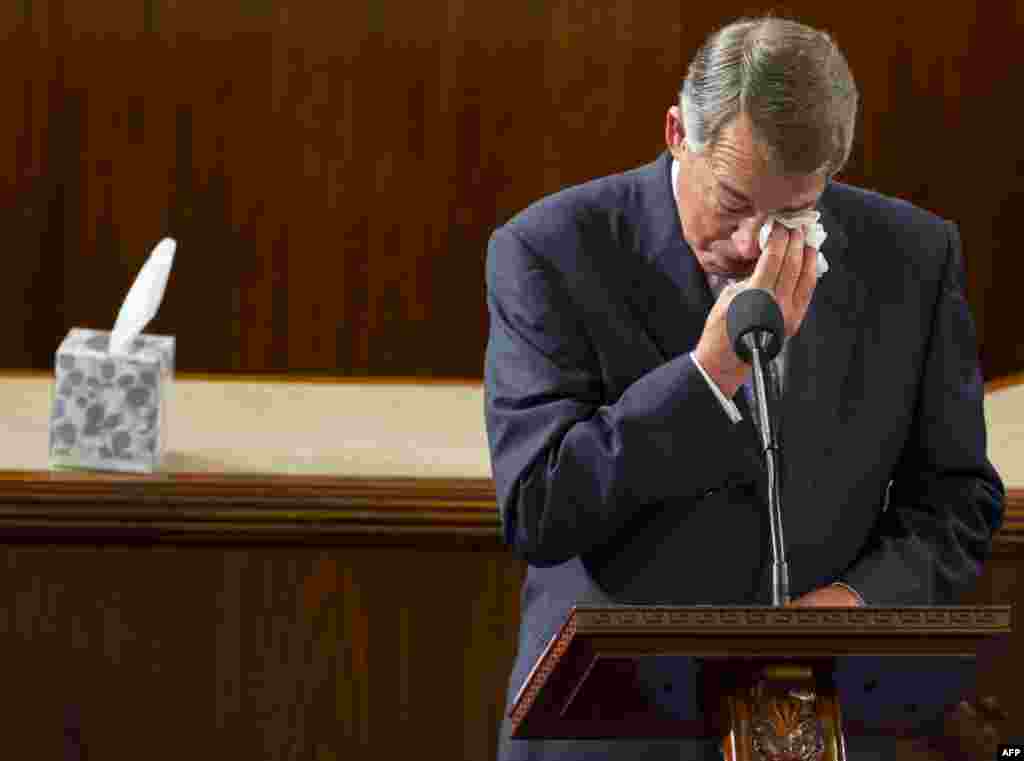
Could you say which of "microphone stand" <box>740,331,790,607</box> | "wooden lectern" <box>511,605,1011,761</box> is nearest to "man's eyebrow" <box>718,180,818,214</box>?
"microphone stand" <box>740,331,790,607</box>

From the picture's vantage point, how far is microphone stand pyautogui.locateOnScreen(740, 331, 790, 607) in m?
1.80

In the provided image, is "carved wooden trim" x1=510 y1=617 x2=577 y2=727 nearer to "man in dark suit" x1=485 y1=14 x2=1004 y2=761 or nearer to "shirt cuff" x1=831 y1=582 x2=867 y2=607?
"man in dark suit" x1=485 y1=14 x2=1004 y2=761

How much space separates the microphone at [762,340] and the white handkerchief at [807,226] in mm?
151

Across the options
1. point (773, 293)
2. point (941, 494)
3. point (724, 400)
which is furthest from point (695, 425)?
point (941, 494)

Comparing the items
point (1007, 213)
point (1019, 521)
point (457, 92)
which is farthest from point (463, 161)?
point (1019, 521)

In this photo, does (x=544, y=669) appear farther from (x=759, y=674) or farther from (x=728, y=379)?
(x=728, y=379)

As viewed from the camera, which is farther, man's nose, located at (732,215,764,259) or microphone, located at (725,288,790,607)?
man's nose, located at (732,215,764,259)

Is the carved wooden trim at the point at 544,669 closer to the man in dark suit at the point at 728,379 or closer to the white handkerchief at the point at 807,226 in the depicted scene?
the man in dark suit at the point at 728,379

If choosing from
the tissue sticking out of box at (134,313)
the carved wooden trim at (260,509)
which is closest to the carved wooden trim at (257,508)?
the carved wooden trim at (260,509)

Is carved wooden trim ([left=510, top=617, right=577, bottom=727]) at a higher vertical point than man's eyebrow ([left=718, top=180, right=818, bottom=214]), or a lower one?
lower

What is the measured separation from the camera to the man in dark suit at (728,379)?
6.65 feet

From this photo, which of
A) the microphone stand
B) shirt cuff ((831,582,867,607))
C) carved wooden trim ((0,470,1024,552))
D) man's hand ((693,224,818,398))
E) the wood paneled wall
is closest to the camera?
the microphone stand

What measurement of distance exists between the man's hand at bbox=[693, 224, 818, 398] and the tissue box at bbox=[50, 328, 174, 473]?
1.26m

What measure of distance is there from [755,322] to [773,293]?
135 mm
